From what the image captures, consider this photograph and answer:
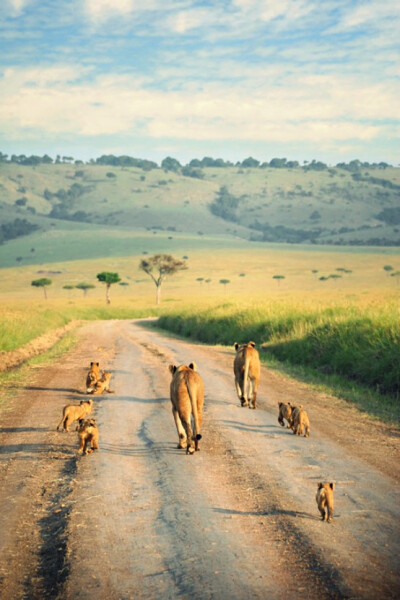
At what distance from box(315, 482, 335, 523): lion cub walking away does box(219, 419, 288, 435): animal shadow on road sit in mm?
4129

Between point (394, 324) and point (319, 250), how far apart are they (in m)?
152

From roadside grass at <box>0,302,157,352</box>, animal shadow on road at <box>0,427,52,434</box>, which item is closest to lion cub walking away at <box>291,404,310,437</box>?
animal shadow on road at <box>0,427,52,434</box>

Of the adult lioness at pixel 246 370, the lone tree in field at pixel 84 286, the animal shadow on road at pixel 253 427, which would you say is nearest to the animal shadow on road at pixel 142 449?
the animal shadow on road at pixel 253 427

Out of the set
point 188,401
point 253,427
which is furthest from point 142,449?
point 253,427

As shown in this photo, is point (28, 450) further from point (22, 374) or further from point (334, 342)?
point (334, 342)

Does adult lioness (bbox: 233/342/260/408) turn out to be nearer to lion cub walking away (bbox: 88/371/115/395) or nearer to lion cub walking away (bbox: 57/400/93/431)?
lion cub walking away (bbox: 57/400/93/431)

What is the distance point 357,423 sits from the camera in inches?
466

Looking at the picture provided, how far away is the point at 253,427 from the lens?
11109 mm

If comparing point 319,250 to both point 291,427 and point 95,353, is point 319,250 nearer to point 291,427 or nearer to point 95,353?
point 95,353

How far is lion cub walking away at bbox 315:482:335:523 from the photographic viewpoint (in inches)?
257

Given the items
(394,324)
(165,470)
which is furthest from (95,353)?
(165,470)

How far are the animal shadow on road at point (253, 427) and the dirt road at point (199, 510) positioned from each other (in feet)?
0.13

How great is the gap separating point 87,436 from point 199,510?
2.87m

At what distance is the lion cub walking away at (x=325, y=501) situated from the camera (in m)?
6.53
